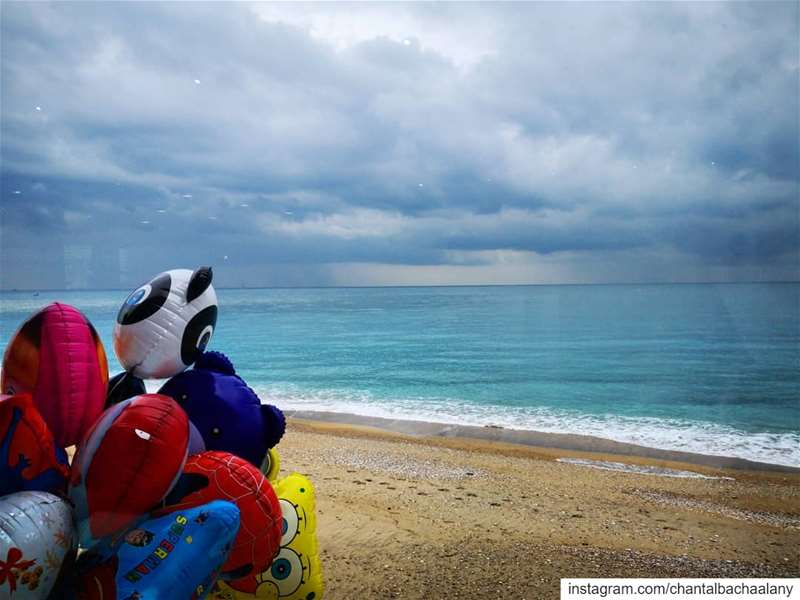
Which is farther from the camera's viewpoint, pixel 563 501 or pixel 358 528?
pixel 563 501

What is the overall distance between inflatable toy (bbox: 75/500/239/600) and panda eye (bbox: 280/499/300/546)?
448mm

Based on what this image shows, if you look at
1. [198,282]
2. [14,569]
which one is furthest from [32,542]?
[198,282]

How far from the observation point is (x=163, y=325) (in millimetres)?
1988

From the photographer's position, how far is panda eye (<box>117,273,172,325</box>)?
1987mm

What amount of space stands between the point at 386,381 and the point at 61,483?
13340mm

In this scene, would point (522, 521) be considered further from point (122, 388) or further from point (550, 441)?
point (550, 441)

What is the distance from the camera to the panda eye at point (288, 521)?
2.08 metres

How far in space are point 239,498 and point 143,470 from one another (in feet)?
1.00

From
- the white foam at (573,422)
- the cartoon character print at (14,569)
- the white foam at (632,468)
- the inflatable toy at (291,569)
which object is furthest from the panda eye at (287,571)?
the white foam at (573,422)

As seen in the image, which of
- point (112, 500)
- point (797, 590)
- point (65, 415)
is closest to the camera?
point (112, 500)

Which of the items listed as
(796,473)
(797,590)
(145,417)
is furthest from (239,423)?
(796,473)

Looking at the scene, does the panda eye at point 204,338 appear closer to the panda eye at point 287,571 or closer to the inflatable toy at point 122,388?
the inflatable toy at point 122,388

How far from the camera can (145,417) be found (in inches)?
63.1

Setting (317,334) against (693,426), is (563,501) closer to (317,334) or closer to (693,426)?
(693,426)
